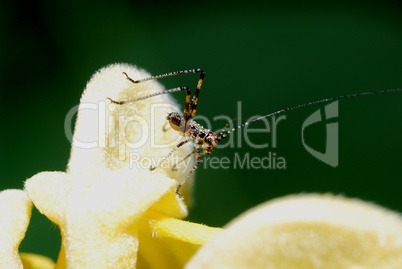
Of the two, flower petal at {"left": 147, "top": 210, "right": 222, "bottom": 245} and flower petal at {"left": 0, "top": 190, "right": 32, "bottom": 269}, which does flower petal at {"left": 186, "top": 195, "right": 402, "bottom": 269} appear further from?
flower petal at {"left": 0, "top": 190, "right": 32, "bottom": 269}

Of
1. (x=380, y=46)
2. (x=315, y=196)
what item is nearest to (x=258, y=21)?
(x=380, y=46)

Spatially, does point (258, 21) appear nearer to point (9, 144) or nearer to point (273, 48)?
point (273, 48)

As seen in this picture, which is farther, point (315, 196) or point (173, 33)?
point (173, 33)

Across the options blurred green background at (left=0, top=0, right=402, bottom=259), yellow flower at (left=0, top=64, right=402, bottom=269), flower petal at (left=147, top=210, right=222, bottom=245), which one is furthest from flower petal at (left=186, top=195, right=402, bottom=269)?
blurred green background at (left=0, top=0, right=402, bottom=259)

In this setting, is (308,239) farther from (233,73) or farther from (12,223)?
(233,73)

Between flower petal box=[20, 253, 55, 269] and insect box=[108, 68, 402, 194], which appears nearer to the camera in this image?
flower petal box=[20, 253, 55, 269]
